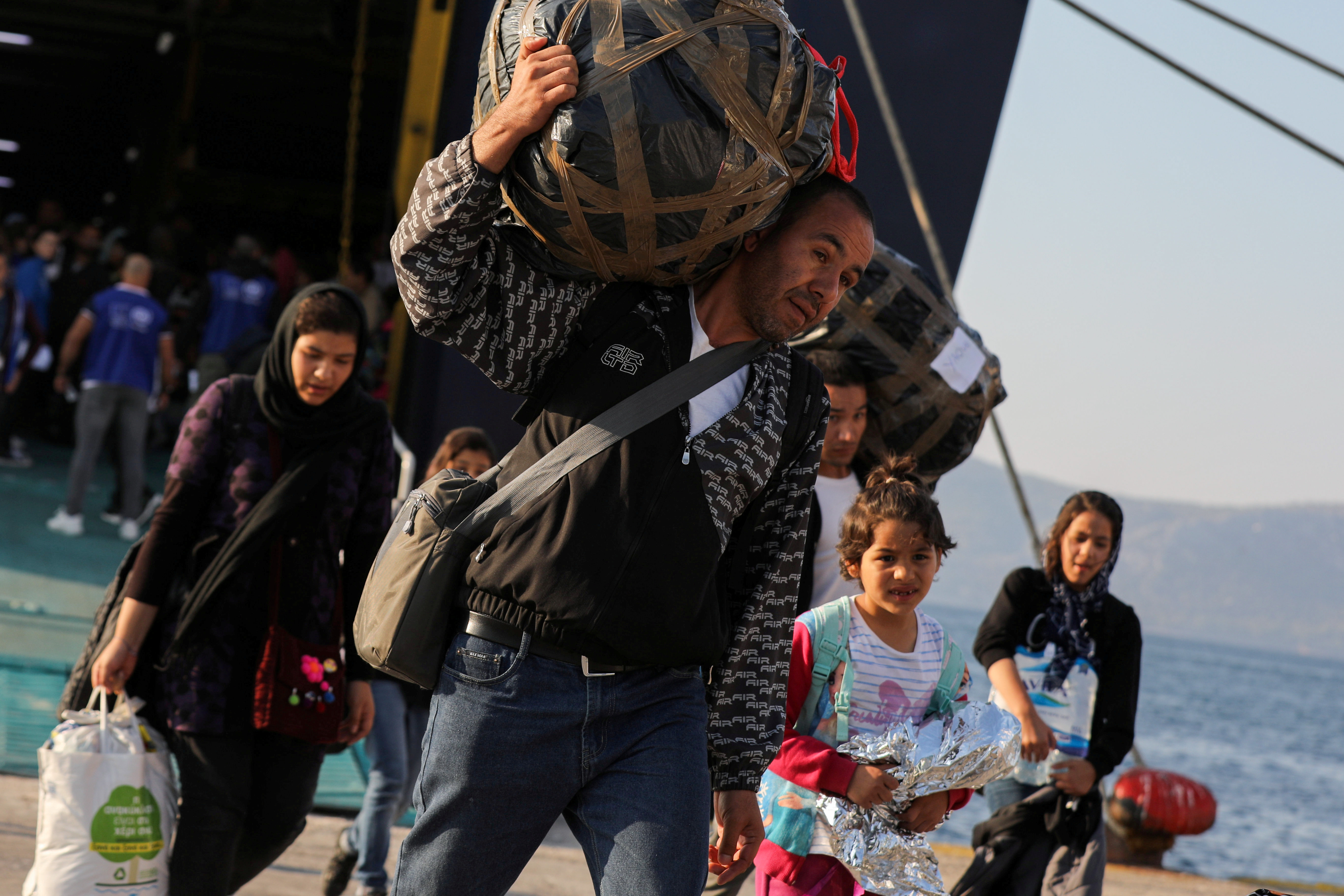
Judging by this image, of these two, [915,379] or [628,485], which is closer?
[628,485]

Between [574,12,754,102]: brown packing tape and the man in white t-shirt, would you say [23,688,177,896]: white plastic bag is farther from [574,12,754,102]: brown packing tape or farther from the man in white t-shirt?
[574,12,754,102]: brown packing tape

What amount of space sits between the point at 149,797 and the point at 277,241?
22895mm

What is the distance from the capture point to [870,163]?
26.8ft

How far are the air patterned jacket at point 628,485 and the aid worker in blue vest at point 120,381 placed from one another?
24.6 feet

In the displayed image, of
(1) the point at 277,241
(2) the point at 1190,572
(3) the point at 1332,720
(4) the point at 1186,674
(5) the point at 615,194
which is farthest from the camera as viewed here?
(2) the point at 1190,572

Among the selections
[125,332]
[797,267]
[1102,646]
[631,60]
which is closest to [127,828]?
[797,267]

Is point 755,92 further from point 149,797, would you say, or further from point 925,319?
point 149,797

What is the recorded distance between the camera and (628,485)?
1.97 meters

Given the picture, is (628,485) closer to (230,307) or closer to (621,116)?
(621,116)

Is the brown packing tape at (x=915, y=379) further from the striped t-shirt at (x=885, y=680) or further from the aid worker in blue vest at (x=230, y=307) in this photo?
the aid worker in blue vest at (x=230, y=307)

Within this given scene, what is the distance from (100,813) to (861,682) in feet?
6.16

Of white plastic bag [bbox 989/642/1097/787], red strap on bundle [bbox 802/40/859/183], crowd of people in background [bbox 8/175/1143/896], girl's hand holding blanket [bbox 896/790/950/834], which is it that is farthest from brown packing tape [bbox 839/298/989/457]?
red strap on bundle [bbox 802/40/859/183]

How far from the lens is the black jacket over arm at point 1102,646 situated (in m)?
4.00

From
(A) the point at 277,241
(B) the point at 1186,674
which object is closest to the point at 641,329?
(A) the point at 277,241
